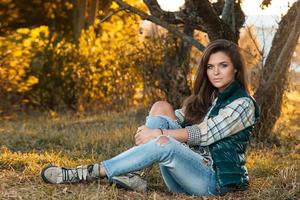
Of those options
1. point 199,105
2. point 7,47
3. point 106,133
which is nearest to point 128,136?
point 106,133

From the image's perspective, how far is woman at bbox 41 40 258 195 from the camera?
3820 mm

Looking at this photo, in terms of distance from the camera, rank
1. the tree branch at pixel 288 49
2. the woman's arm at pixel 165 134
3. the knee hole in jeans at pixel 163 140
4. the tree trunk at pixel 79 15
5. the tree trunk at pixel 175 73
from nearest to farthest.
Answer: the knee hole in jeans at pixel 163 140 → the woman's arm at pixel 165 134 → the tree branch at pixel 288 49 → the tree trunk at pixel 175 73 → the tree trunk at pixel 79 15

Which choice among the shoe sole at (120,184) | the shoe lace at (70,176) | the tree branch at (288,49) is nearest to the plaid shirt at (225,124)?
the shoe sole at (120,184)

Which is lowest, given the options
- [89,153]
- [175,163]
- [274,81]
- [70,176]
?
[89,153]

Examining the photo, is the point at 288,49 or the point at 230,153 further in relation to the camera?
the point at 288,49

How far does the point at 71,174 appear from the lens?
3.99 metres

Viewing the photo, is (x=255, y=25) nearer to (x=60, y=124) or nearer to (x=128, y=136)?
(x=128, y=136)

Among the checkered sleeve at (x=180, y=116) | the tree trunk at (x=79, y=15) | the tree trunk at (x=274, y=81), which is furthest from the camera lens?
the tree trunk at (x=79, y=15)

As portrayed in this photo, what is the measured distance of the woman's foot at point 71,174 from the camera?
157 inches

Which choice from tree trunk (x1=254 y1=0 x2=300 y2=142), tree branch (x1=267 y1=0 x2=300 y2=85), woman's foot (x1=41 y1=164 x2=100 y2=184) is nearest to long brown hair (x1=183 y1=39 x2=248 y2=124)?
woman's foot (x1=41 y1=164 x2=100 y2=184)

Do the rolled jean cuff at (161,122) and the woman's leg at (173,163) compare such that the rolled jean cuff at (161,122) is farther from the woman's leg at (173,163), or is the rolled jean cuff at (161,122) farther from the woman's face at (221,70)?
the woman's face at (221,70)

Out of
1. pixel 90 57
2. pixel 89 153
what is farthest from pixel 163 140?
pixel 90 57

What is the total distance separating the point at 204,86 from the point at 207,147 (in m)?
0.46

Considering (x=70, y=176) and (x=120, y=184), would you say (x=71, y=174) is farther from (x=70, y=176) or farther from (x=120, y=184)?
(x=120, y=184)
